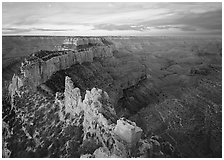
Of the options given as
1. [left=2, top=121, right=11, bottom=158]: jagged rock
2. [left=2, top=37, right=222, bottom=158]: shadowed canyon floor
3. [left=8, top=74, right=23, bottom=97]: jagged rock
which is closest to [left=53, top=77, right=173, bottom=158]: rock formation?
[left=2, top=37, right=222, bottom=158]: shadowed canyon floor

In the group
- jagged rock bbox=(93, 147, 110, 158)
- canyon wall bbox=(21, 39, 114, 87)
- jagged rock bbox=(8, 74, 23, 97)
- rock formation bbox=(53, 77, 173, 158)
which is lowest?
jagged rock bbox=(93, 147, 110, 158)

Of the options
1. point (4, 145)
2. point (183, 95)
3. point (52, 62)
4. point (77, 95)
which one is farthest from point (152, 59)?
point (4, 145)

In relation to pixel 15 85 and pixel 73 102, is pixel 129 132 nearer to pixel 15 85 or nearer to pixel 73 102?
pixel 73 102

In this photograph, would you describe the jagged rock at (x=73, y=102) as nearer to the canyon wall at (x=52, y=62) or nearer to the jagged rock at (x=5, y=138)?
the jagged rock at (x=5, y=138)

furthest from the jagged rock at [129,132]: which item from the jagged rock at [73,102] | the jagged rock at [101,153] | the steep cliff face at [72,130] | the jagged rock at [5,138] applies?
the jagged rock at [5,138]

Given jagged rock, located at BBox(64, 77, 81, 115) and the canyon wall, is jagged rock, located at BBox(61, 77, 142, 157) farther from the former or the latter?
the canyon wall
